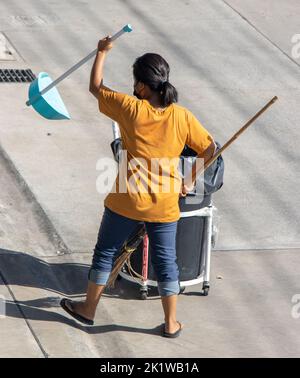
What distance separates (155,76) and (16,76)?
14.3 ft

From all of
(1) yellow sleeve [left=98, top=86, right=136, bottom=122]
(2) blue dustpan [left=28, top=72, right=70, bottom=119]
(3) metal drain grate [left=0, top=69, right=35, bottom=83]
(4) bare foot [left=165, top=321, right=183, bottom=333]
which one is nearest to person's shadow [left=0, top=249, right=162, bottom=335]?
(4) bare foot [left=165, top=321, right=183, bottom=333]

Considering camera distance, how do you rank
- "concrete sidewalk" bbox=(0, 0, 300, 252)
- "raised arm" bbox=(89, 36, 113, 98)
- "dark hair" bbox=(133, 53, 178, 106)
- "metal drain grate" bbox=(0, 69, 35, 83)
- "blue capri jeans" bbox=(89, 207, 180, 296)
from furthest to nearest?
1. "metal drain grate" bbox=(0, 69, 35, 83)
2. "concrete sidewalk" bbox=(0, 0, 300, 252)
3. "blue capri jeans" bbox=(89, 207, 180, 296)
4. "raised arm" bbox=(89, 36, 113, 98)
5. "dark hair" bbox=(133, 53, 178, 106)

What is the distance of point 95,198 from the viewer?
8805 millimetres

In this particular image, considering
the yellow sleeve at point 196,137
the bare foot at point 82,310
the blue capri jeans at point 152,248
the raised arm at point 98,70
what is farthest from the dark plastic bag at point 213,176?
the bare foot at point 82,310

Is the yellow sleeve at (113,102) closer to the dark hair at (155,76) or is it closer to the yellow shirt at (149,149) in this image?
the yellow shirt at (149,149)

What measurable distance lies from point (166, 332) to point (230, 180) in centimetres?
249

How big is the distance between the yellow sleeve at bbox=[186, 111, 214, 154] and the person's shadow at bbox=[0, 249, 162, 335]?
1160 millimetres

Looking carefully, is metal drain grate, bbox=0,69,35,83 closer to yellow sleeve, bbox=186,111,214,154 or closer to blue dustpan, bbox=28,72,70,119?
blue dustpan, bbox=28,72,70,119

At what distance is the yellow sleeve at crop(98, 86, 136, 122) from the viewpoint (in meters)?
6.66

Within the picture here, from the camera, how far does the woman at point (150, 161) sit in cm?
666

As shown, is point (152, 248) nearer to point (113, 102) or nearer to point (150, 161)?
point (150, 161)

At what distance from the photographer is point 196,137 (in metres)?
6.81
